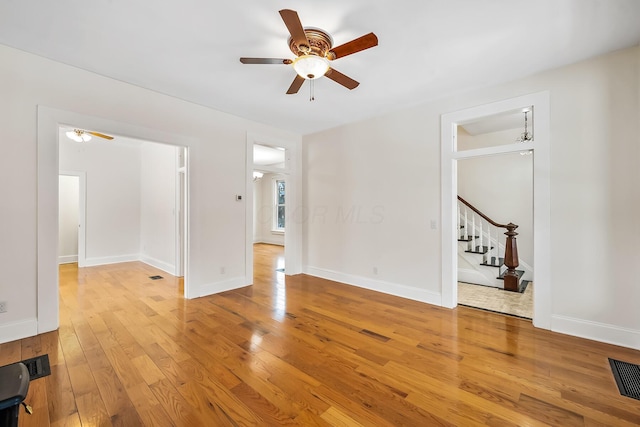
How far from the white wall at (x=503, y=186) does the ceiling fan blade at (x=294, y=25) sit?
489cm

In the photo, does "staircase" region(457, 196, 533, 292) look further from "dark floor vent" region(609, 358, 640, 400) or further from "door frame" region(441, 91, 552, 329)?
"dark floor vent" region(609, 358, 640, 400)

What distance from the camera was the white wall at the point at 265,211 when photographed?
1010 cm

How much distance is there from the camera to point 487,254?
4902 millimetres

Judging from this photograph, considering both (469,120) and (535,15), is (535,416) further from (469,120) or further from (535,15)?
(469,120)

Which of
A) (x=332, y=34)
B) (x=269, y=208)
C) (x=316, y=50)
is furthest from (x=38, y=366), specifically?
(x=269, y=208)

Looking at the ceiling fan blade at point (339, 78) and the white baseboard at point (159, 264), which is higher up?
the ceiling fan blade at point (339, 78)

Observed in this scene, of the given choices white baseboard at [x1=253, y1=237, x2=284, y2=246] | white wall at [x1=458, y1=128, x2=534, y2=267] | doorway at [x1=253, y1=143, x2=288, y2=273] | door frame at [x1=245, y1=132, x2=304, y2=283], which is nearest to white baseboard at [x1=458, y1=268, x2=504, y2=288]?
white wall at [x1=458, y1=128, x2=534, y2=267]

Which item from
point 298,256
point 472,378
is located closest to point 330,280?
point 298,256

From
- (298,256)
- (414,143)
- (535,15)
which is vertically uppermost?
(535,15)

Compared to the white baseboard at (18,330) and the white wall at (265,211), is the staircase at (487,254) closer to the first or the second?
the white baseboard at (18,330)

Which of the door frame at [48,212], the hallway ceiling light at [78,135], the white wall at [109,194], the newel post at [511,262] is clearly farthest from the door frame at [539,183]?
the white wall at [109,194]

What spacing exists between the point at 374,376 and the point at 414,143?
3.06 m

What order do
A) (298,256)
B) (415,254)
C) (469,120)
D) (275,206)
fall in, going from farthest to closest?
(275,206), (298,256), (415,254), (469,120)

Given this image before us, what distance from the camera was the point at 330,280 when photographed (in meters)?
4.95
